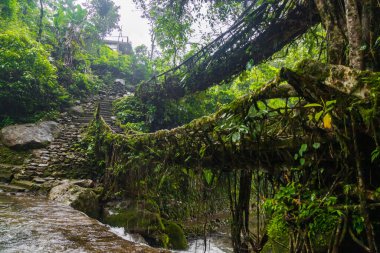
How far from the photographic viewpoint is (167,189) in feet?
18.3

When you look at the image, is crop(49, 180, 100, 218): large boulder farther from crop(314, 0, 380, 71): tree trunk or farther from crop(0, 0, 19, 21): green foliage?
crop(0, 0, 19, 21): green foliage

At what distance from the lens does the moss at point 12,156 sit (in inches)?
347

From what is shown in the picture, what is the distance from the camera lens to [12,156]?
8.97 metres

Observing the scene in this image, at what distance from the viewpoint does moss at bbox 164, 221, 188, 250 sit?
5914 millimetres

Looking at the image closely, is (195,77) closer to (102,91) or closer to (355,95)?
(355,95)

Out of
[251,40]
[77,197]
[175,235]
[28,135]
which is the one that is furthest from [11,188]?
[251,40]

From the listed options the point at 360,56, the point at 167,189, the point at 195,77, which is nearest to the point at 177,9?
the point at 195,77

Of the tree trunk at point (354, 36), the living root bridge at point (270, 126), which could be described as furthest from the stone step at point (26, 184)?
the tree trunk at point (354, 36)

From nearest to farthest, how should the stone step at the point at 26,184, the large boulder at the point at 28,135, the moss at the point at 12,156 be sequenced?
1. the stone step at the point at 26,184
2. the moss at the point at 12,156
3. the large boulder at the point at 28,135

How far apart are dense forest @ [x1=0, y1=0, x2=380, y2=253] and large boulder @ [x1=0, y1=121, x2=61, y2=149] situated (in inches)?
1.9

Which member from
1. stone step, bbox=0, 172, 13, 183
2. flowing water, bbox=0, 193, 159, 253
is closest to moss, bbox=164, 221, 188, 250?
flowing water, bbox=0, 193, 159, 253

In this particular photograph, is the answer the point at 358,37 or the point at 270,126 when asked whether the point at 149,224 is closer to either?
the point at 270,126

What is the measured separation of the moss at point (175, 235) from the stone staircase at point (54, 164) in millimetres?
3868

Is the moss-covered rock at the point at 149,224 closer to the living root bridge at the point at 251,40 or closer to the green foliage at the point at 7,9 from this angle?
the living root bridge at the point at 251,40
